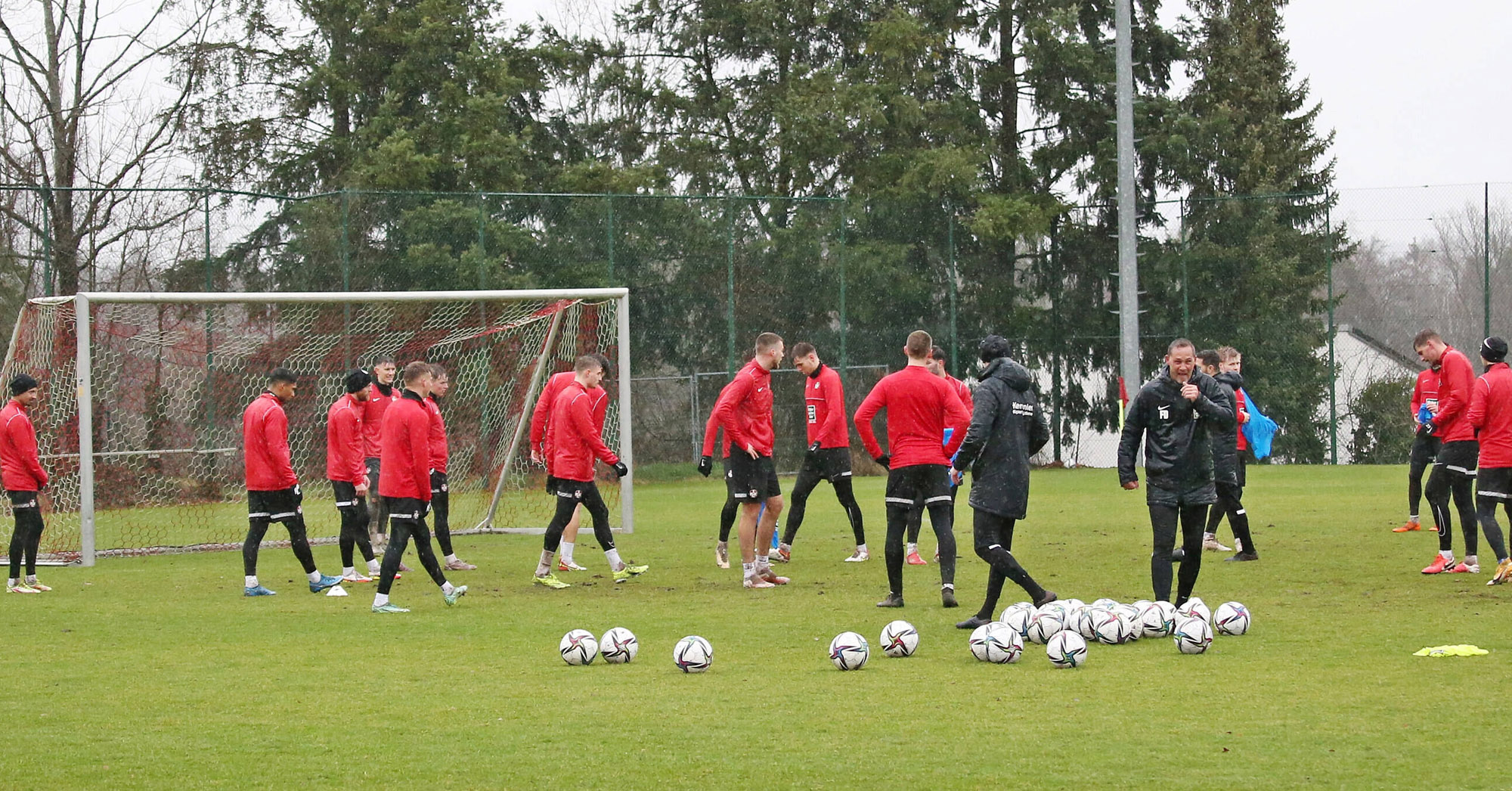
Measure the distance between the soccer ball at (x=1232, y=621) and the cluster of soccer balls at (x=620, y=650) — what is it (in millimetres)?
2995

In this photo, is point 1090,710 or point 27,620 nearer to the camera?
point 1090,710

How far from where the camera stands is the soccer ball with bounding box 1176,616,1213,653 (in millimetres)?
7934

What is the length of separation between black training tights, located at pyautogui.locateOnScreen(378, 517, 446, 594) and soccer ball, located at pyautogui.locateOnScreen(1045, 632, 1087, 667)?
469 cm

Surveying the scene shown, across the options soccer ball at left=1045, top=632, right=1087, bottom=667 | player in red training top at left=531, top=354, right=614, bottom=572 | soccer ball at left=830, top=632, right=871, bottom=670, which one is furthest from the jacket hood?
player in red training top at left=531, top=354, right=614, bottom=572

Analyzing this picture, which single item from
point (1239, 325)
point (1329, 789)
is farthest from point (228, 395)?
point (1239, 325)

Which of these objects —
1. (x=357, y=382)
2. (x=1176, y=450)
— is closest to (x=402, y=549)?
(x=357, y=382)

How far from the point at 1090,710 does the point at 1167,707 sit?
0.35 m

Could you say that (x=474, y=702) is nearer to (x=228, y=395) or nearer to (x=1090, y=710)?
(x=1090, y=710)

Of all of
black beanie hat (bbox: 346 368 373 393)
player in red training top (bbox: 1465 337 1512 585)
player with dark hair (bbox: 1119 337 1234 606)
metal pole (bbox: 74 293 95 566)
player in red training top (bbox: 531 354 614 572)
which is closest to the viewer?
player with dark hair (bbox: 1119 337 1234 606)

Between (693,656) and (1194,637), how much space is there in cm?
273

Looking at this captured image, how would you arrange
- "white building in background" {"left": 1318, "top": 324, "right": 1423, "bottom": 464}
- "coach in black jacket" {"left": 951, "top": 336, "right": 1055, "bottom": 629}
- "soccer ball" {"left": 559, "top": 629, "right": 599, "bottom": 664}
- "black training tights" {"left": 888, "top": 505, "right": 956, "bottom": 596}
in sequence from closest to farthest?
"soccer ball" {"left": 559, "top": 629, "right": 599, "bottom": 664}, "coach in black jacket" {"left": 951, "top": 336, "right": 1055, "bottom": 629}, "black training tights" {"left": 888, "top": 505, "right": 956, "bottom": 596}, "white building in background" {"left": 1318, "top": 324, "right": 1423, "bottom": 464}

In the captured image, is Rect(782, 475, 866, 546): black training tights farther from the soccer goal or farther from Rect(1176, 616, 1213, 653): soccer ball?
Rect(1176, 616, 1213, 653): soccer ball

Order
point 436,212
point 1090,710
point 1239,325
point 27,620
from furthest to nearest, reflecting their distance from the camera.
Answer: point 1239,325 → point 436,212 → point 27,620 → point 1090,710

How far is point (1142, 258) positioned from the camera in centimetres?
2850
